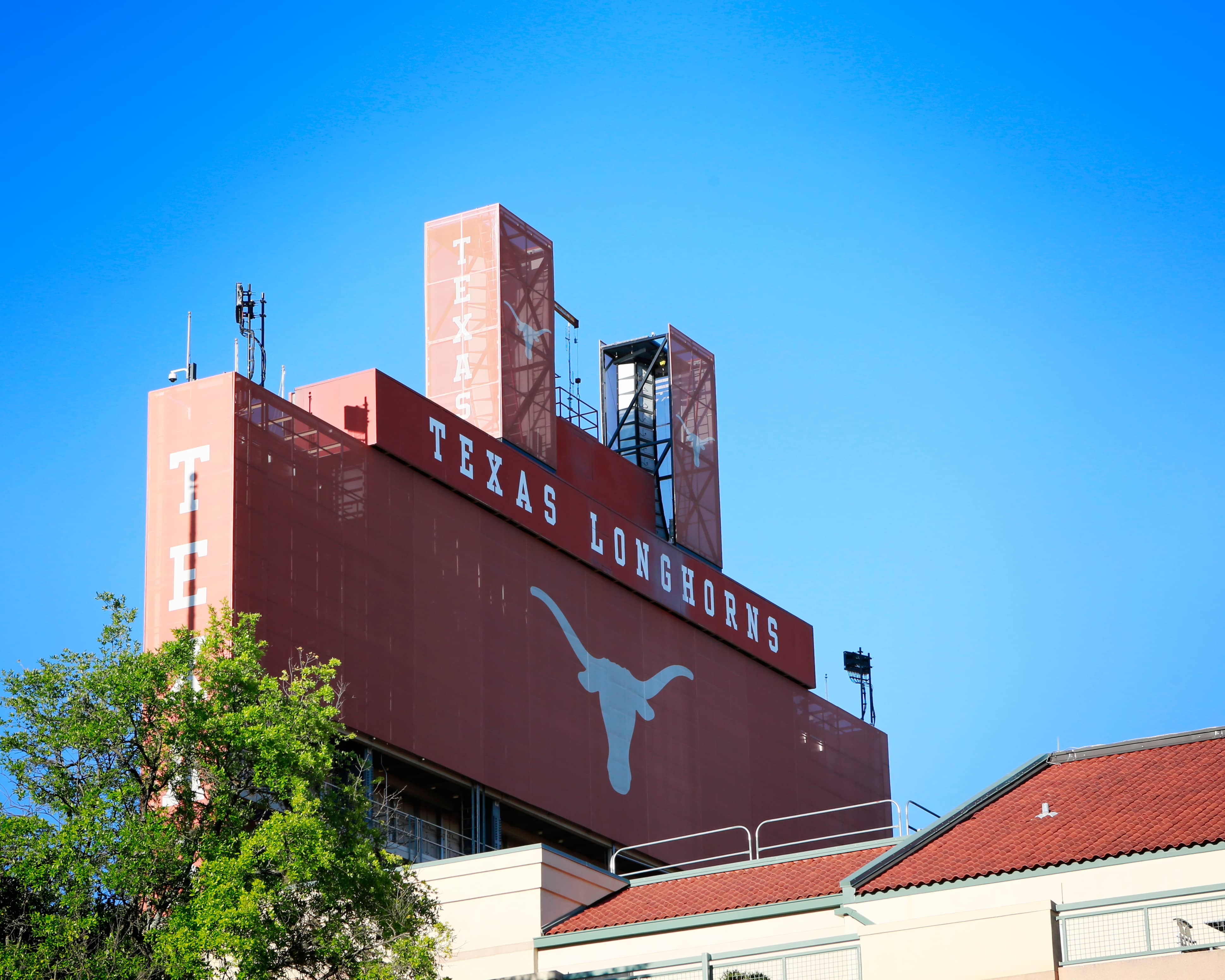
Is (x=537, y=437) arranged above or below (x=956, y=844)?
above

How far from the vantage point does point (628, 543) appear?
62625mm

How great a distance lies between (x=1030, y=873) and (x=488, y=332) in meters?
31.5

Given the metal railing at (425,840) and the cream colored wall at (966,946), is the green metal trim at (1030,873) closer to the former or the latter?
the cream colored wall at (966,946)

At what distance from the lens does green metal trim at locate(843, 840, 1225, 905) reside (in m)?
30.0

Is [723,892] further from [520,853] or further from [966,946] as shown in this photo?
[966,946]

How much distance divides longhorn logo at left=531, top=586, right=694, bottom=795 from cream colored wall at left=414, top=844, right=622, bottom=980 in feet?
66.0

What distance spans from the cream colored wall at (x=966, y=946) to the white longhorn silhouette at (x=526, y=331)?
33229 mm

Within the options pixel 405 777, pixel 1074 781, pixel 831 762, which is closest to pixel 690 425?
pixel 831 762

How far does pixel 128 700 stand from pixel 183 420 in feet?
64.9

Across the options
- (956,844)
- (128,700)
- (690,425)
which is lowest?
(956,844)

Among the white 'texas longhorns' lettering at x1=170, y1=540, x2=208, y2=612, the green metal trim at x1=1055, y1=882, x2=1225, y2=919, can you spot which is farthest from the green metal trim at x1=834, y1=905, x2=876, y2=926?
the white 'texas longhorns' lettering at x1=170, y1=540, x2=208, y2=612

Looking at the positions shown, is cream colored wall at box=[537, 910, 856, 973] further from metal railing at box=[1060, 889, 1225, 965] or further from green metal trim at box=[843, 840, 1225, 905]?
metal railing at box=[1060, 889, 1225, 965]

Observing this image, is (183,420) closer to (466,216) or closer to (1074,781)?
(466,216)

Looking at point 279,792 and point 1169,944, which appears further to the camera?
point 279,792
